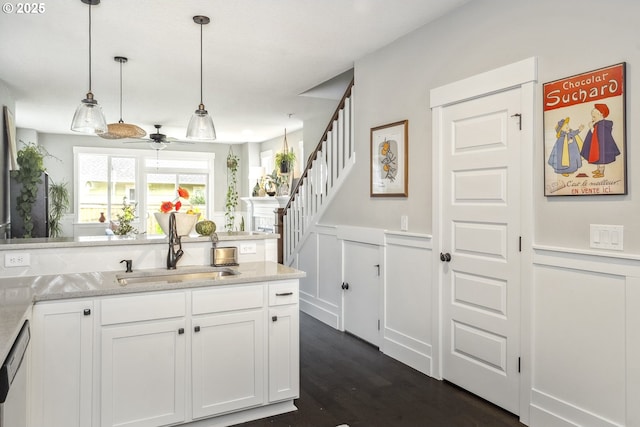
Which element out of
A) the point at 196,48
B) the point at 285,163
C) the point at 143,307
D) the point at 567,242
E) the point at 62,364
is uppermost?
the point at 196,48

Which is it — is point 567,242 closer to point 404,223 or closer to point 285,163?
point 404,223

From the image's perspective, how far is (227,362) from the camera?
258cm

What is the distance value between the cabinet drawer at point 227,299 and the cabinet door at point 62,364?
546 millimetres

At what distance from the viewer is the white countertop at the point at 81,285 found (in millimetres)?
1929

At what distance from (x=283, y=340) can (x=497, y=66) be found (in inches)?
86.5

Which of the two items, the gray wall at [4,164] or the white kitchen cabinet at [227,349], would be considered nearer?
the white kitchen cabinet at [227,349]

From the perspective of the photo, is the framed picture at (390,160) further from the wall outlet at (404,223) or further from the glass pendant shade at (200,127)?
the glass pendant shade at (200,127)

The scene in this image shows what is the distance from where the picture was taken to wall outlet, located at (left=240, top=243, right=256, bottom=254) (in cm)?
318

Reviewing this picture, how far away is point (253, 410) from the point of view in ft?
8.82

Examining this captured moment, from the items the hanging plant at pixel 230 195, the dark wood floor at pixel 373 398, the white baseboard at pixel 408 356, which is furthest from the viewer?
the hanging plant at pixel 230 195

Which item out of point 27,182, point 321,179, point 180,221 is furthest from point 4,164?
point 321,179

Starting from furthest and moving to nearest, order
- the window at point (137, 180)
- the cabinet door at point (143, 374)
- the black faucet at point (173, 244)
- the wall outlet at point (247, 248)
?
the window at point (137, 180)
the wall outlet at point (247, 248)
the black faucet at point (173, 244)
the cabinet door at point (143, 374)

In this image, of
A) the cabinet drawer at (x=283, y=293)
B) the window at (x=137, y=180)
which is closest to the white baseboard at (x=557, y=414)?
the cabinet drawer at (x=283, y=293)

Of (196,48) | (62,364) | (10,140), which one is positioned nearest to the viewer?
(62,364)
